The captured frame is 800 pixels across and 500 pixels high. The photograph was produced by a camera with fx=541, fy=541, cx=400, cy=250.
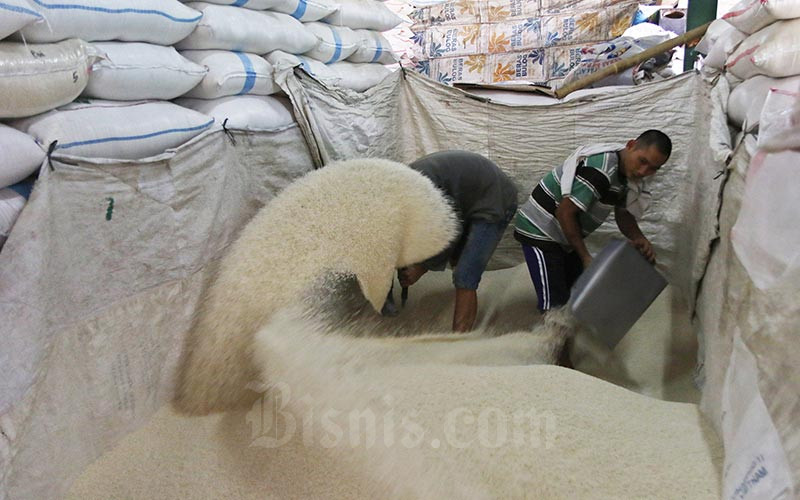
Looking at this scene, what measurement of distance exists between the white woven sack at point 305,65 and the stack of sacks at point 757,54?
1.61 m

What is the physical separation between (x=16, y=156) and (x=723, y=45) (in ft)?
7.08

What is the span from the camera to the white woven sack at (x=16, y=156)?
3.73ft

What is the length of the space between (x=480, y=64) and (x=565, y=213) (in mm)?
3009

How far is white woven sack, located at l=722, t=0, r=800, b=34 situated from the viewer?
4.51 feet

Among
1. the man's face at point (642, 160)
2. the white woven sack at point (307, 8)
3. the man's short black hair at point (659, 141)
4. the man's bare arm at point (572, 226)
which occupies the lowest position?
the man's bare arm at point (572, 226)

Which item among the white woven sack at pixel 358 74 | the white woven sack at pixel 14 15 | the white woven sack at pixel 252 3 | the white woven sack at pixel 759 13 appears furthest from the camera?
the white woven sack at pixel 358 74

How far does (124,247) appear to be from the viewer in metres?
1.46

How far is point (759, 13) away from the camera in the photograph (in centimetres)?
152

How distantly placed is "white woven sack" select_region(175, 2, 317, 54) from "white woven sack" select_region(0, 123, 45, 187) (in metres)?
0.89

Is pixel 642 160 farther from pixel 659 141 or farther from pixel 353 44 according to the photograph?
pixel 353 44

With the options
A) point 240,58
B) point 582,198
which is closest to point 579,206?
point 582,198

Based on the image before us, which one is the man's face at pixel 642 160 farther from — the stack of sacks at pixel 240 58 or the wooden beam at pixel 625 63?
the stack of sacks at pixel 240 58

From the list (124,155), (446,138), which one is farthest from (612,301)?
(124,155)

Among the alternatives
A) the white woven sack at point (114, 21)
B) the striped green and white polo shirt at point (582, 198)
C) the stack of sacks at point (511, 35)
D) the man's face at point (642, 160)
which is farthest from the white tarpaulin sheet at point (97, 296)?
the stack of sacks at point (511, 35)
